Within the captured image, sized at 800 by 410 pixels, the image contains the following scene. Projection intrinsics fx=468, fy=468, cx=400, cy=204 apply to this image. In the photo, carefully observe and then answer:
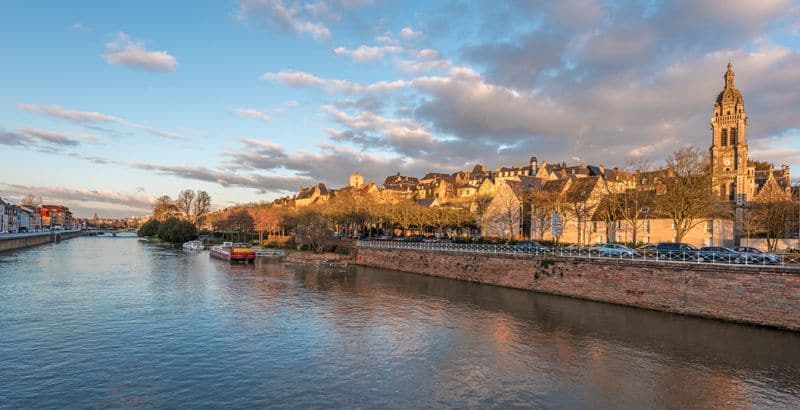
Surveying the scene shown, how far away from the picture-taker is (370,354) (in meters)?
22.1

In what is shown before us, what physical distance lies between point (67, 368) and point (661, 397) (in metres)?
23.3

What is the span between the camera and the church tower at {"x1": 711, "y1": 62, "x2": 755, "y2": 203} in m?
67.6

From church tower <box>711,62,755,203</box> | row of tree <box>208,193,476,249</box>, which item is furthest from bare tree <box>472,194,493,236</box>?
church tower <box>711,62,755,203</box>

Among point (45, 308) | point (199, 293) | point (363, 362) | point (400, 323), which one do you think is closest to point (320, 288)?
point (199, 293)

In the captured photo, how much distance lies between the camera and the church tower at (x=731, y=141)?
6762cm

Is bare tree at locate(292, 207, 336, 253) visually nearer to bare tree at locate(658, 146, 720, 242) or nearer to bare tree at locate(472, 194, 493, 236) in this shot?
bare tree at locate(472, 194, 493, 236)

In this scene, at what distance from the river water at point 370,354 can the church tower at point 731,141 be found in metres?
46.2

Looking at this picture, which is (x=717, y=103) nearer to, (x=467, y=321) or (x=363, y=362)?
(x=467, y=321)

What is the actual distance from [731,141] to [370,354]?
237 feet

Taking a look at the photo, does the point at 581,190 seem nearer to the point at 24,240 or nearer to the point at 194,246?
the point at 194,246

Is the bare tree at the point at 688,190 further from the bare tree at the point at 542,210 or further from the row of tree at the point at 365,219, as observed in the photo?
the row of tree at the point at 365,219

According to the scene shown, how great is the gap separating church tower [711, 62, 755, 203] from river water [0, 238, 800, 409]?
1820 inches

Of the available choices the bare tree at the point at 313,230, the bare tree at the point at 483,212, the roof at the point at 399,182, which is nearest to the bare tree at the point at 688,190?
the bare tree at the point at 483,212

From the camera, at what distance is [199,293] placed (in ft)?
130
